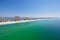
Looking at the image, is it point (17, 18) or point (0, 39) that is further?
point (17, 18)

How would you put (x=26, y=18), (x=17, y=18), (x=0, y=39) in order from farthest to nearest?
(x=26, y=18) → (x=17, y=18) → (x=0, y=39)

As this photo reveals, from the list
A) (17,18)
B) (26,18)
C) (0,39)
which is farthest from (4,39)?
(26,18)

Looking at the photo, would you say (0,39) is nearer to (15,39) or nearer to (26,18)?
(15,39)

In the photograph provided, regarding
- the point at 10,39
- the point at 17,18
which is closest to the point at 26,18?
the point at 17,18

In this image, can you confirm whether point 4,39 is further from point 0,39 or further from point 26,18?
point 26,18

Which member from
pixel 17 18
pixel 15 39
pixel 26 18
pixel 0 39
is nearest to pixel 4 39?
pixel 0 39

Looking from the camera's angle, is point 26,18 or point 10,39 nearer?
point 10,39

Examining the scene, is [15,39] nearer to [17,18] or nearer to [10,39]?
[10,39]

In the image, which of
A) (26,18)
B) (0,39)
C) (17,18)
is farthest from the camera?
(26,18)
